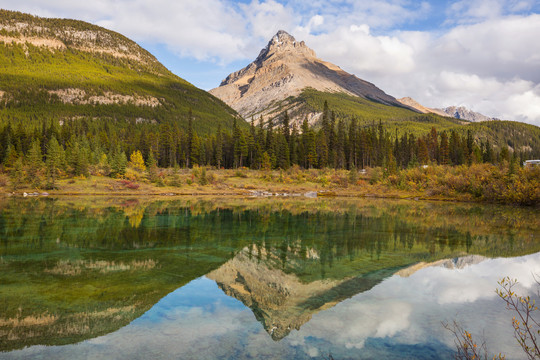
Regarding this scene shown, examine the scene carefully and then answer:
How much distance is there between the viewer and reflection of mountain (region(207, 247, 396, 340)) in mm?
10086

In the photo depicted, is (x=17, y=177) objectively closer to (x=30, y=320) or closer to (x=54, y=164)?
(x=54, y=164)

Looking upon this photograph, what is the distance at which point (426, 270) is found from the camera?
15.9m

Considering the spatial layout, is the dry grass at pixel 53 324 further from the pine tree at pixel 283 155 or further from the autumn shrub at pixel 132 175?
the pine tree at pixel 283 155

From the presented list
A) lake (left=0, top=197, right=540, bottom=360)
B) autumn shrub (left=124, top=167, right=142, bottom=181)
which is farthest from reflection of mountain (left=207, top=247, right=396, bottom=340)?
autumn shrub (left=124, top=167, right=142, bottom=181)

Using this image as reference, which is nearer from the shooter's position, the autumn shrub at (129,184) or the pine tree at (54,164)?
the pine tree at (54,164)

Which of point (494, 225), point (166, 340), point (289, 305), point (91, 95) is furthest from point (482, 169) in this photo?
point (91, 95)

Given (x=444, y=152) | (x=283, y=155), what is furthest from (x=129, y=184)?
(x=444, y=152)

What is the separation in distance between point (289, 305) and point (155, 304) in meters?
4.32

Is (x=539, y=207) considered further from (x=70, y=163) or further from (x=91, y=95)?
(x=91, y=95)

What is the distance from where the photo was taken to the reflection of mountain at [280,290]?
10086 millimetres

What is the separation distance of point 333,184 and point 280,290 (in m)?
67.6

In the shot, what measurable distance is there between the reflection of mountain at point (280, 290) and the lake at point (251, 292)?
0.20ft

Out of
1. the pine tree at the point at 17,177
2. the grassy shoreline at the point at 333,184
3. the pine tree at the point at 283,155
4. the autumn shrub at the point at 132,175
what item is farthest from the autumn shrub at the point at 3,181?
the pine tree at the point at 283,155

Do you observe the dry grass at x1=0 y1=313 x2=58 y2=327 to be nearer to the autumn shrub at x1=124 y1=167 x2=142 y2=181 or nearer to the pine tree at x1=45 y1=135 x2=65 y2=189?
the pine tree at x1=45 y1=135 x2=65 y2=189
